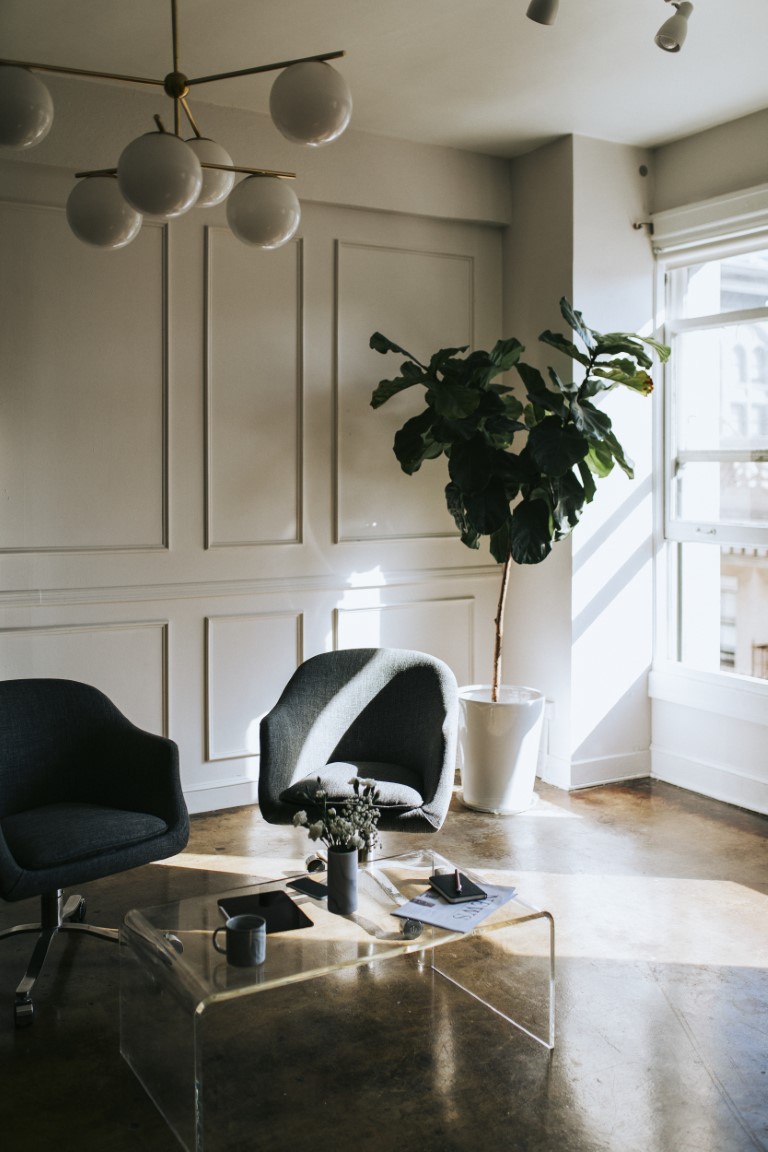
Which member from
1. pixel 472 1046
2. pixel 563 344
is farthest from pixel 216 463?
pixel 472 1046

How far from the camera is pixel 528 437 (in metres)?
4.42

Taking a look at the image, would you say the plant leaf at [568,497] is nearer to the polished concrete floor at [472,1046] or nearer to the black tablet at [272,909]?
the polished concrete floor at [472,1046]

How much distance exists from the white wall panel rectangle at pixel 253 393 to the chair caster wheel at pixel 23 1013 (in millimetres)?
2195

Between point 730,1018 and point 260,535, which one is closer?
point 730,1018

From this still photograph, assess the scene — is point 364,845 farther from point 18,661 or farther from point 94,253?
point 94,253

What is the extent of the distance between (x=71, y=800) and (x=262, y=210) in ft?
6.55

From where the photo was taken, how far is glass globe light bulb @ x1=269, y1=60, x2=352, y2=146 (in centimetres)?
220

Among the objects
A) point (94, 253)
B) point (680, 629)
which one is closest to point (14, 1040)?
point (94, 253)

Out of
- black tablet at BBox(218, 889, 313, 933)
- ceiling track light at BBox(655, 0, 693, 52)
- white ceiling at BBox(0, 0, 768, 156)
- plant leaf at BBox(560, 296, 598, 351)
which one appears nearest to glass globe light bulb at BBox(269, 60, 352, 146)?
ceiling track light at BBox(655, 0, 693, 52)

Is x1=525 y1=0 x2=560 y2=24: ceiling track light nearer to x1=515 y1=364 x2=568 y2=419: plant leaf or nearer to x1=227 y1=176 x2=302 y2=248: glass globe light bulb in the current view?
x1=227 y1=176 x2=302 y2=248: glass globe light bulb

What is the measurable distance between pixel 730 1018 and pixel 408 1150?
1062mm

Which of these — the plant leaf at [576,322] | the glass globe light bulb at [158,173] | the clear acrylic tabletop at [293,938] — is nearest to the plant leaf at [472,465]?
the plant leaf at [576,322]

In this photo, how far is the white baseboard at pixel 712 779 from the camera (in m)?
4.74

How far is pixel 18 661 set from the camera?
4.23m
